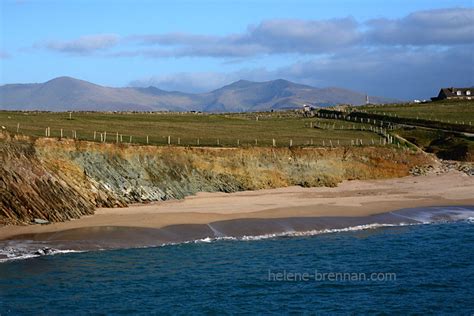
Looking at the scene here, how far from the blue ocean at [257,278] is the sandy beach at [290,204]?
5.20 meters

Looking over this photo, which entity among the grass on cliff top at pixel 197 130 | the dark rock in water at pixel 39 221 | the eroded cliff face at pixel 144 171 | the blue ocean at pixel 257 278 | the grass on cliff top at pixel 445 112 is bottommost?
the blue ocean at pixel 257 278

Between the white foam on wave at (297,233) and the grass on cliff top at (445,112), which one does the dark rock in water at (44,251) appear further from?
the grass on cliff top at (445,112)

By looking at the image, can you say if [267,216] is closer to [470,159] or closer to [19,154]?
[19,154]

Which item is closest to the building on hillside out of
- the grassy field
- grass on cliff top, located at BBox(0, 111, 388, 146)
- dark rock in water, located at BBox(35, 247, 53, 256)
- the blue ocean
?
grass on cliff top, located at BBox(0, 111, 388, 146)

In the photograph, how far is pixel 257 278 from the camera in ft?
111

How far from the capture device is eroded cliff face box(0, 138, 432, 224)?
4478 centimetres

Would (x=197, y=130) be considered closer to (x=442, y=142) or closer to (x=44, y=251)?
(x=442, y=142)

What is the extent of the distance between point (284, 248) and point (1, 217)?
700 inches

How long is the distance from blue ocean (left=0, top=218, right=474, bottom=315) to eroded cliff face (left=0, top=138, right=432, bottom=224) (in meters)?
8.13

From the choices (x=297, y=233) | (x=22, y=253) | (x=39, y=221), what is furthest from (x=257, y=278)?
(x=39, y=221)

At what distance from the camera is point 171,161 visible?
184ft

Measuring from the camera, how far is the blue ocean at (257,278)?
2936cm

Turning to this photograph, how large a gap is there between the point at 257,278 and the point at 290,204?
63.2 ft

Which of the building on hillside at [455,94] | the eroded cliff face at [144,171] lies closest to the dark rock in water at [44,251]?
the eroded cliff face at [144,171]
